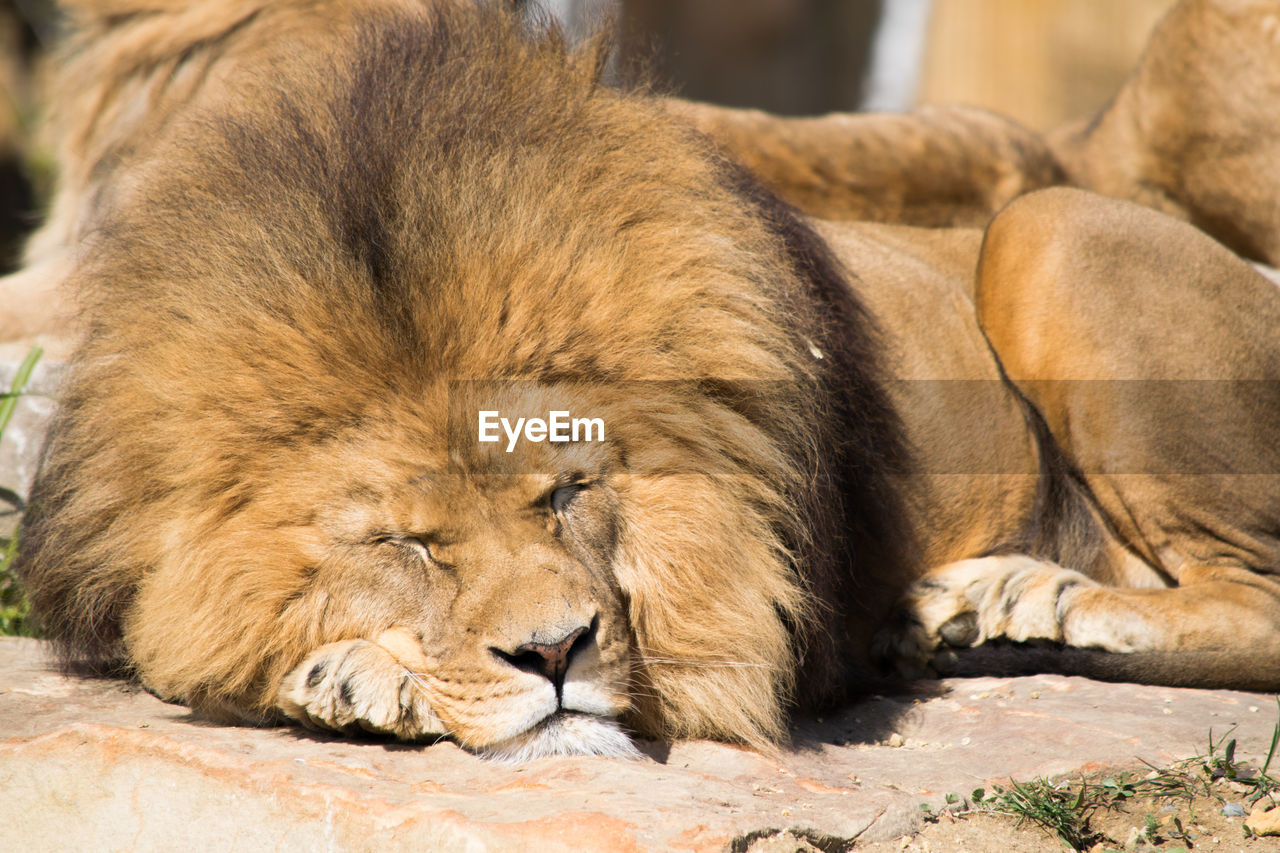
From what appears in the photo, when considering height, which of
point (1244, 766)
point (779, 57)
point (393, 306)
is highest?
point (779, 57)

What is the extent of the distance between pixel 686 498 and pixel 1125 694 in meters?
1.30

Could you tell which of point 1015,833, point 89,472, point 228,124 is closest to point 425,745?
point 89,472

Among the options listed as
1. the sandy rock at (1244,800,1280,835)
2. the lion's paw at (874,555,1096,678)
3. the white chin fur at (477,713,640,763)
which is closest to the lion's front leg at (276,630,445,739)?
the white chin fur at (477,713,640,763)

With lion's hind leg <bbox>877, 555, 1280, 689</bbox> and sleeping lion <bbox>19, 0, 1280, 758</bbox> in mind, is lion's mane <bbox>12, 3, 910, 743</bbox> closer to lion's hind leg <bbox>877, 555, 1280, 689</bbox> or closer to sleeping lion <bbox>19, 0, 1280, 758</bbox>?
sleeping lion <bbox>19, 0, 1280, 758</bbox>

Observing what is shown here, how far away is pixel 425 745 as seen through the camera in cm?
226

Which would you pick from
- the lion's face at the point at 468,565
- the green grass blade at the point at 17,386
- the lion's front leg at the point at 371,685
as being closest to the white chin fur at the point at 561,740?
the lion's face at the point at 468,565

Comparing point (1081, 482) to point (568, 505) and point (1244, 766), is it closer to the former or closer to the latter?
point (1244, 766)

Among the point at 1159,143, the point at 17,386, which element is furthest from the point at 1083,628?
the point at 1159,143

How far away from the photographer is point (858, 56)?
12.4 meters

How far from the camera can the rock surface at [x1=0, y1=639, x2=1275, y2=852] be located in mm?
1910

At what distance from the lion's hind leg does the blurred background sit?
A: 5.58 metres

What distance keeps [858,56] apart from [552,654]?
11.4 m

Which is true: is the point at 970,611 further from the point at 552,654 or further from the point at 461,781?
the point at 461,781

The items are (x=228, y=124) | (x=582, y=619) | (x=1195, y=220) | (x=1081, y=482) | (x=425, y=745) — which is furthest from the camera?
(x=1195, y=220)
